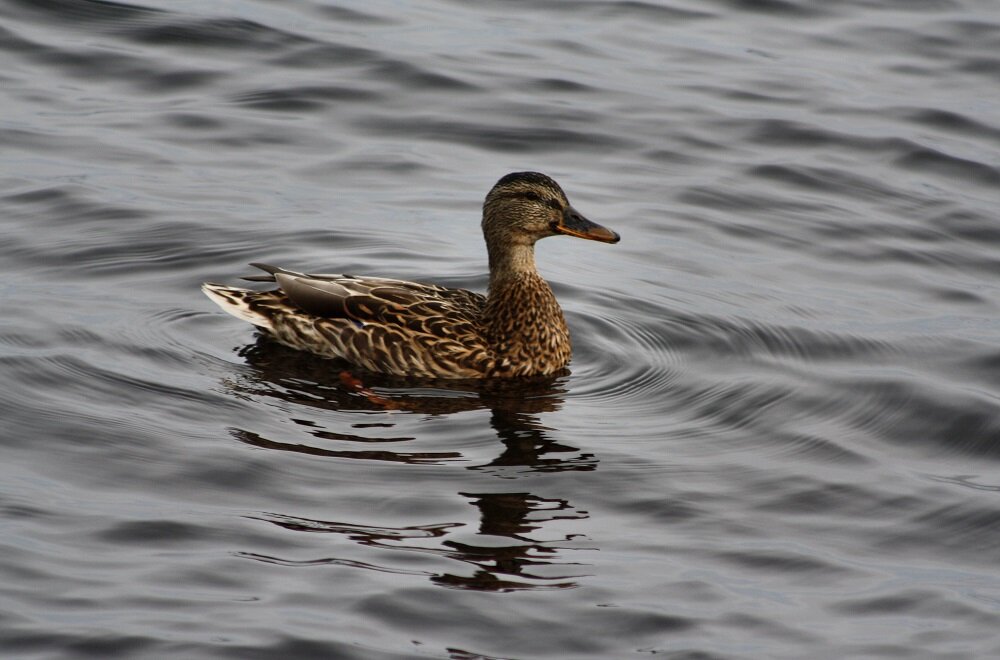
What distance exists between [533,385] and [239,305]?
2.02m

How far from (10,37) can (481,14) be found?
5160mm

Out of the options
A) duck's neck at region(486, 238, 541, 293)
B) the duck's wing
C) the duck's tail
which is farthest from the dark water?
duck's neck at region(486, 238, 541, 293)

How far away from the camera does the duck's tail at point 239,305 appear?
10586 mm

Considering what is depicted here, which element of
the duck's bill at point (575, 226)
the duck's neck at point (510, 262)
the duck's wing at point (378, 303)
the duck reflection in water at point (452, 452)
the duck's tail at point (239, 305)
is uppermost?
the duck's bill at point (575, 226)

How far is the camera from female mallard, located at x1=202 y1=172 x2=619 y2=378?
10.3 metres

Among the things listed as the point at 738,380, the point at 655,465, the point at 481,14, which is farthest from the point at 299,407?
the point at 481,14

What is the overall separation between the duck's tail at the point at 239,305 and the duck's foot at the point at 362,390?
766 millimetres

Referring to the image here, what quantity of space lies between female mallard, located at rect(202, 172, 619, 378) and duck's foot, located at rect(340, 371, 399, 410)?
0.22 meters

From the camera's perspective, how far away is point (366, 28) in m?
17.6

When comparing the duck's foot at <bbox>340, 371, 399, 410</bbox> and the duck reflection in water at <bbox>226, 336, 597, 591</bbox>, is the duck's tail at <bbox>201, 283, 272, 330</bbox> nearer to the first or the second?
the duck reflection in water at <bbox>226, 336, 597, 591</bbox>

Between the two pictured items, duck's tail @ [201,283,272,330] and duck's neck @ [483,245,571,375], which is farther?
duck's tail @ [201,283,272,330]

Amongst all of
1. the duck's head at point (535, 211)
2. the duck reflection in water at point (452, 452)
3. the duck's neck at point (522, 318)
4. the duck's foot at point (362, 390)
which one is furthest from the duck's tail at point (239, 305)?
the duck's head at point (535, 211)

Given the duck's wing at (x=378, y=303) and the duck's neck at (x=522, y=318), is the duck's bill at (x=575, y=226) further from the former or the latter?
the duck's wing at (x=378, y=303)

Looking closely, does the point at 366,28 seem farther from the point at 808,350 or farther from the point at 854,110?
the point at 808,350
